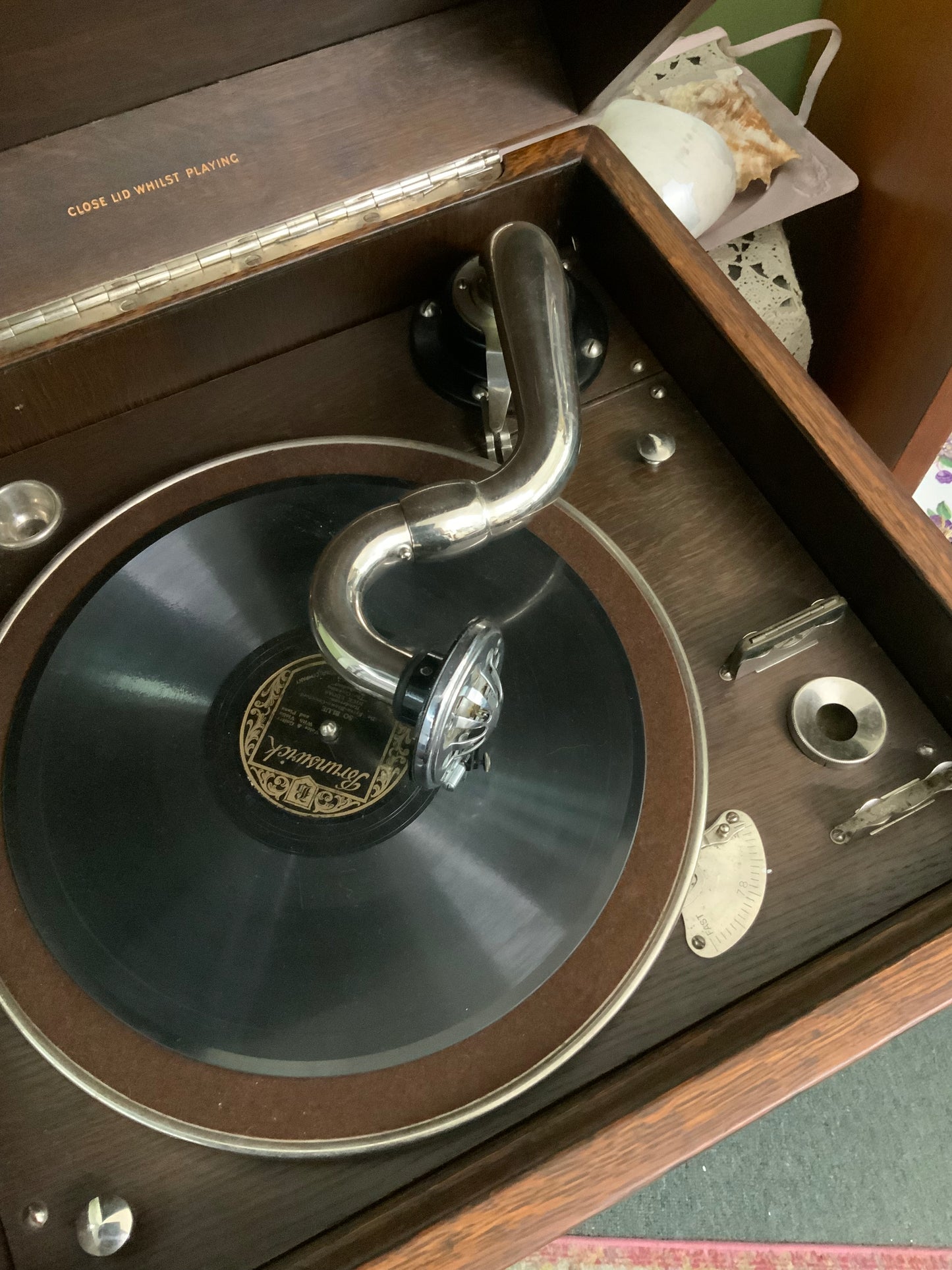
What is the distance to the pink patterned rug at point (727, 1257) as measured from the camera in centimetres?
131

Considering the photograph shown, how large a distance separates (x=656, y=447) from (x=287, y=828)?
0.50m

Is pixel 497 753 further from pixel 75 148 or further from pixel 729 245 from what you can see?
pixel 729 245

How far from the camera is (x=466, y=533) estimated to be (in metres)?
0.70

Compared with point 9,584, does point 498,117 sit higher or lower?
higher

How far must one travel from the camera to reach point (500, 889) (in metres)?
0.71

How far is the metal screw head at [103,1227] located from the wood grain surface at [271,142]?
0.70 m

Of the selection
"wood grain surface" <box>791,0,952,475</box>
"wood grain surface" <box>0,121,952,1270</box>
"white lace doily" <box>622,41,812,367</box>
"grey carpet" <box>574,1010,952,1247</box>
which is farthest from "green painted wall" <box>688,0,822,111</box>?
"grey carpet" <box>574,1010,952,1247</box>

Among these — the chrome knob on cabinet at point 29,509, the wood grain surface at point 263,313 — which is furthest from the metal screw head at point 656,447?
the chrome knob on cabinet at point 29,509

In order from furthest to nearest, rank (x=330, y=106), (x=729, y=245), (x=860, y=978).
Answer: (x=729, y=245)
(x=330, y=106)
(x=860, y=978)

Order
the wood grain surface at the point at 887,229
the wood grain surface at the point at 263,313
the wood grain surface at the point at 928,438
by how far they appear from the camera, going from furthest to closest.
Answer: the wood grain surface at the point at 928,438
the wood grain surface at the point at 887,229
the wood grain surface at the point at 263,313

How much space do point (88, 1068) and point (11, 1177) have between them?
0.09 m

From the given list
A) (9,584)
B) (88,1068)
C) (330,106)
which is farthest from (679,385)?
(88,1068)

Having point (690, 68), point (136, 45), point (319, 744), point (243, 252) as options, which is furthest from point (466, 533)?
point (690, 68)

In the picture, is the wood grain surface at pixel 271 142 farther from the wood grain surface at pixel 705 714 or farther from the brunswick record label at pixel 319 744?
the brunswick record label at pixel 319 744
